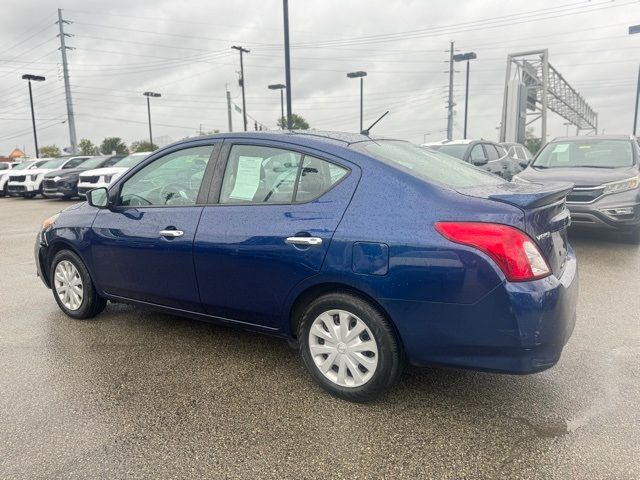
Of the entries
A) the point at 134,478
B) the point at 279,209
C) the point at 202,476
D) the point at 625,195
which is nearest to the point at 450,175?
the point at 279,209

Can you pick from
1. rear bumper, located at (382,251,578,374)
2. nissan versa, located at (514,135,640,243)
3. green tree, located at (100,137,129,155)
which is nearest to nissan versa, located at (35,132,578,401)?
rear bumper, located at (382,251,578,374)

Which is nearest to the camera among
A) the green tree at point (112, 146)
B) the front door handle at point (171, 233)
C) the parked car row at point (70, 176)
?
the front door handle at point (171, 233)

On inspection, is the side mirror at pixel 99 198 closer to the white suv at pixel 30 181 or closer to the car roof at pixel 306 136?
the car roof at pixel 306 136

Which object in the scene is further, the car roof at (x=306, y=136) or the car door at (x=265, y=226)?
the car roof at (x=306, y=136)

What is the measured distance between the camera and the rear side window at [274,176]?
3.00m

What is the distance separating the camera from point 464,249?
8.16ft

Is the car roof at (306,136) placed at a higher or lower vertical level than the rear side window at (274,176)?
higher

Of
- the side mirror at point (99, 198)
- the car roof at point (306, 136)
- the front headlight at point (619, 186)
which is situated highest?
the car roof at point (306, 136)

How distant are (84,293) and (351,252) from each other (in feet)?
8.89

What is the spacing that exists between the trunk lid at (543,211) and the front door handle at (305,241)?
2.76ft

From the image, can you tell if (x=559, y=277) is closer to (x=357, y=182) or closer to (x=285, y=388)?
(x=357, y=182)

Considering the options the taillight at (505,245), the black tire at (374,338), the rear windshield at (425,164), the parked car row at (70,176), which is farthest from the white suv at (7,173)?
the taillight at (505,245)

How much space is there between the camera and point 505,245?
2.47 meters

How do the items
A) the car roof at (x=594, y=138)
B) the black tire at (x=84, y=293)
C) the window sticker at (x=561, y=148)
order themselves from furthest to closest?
the window sticker at (x=561, y=148)
the car roof at (x=594, y=138)
the black tire at (x=84, y=293)
